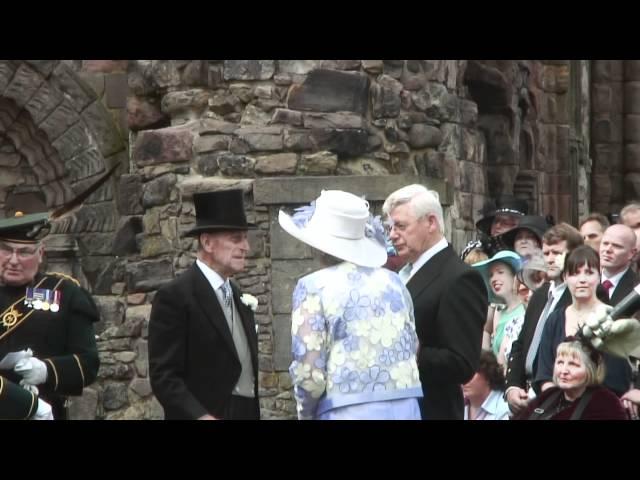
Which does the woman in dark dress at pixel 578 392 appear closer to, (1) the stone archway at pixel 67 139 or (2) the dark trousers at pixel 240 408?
(2) the dark trousers at pixel 240 408

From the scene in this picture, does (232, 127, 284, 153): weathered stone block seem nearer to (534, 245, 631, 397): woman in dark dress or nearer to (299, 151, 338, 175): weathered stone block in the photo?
(299, 151, 338, 175): weathered stone block

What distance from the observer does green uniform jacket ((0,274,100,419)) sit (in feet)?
26.6

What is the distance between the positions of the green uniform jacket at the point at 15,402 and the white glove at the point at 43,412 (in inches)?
1.6

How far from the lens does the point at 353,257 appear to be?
7.00 meters

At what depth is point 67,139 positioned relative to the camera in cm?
1430

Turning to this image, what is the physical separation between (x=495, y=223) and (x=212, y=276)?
4505mm

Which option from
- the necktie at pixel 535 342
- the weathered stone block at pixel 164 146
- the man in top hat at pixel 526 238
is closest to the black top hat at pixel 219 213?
the necktie at pixel 535 342

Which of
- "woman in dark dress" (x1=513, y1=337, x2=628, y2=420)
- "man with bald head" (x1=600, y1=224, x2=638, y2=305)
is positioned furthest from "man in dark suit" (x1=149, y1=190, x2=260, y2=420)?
"man with bald head" (x1=600, y1=224, x2=638, y2=305)

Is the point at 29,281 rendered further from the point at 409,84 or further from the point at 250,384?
the point at 409,84

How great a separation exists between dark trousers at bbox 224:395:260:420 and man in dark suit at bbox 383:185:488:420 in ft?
2.65

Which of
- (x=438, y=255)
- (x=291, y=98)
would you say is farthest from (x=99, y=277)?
(x=438, y=255)

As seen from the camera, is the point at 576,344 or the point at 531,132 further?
the point at 531,132

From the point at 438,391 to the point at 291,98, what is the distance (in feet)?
14.9

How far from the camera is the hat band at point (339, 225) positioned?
7105 mm
